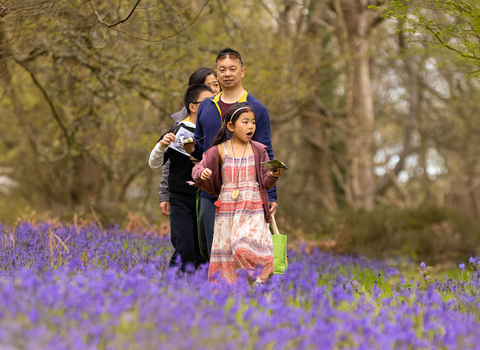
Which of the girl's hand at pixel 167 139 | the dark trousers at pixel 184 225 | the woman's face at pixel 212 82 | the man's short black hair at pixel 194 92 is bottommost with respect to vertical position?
the dark trousers at pixel 184 225

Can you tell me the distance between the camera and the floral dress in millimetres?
3812

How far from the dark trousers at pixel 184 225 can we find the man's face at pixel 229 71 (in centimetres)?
111

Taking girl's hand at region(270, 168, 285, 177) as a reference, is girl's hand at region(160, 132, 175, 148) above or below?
above

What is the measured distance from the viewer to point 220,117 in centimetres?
432

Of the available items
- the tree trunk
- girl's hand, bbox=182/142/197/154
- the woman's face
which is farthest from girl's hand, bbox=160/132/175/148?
the tree trunk

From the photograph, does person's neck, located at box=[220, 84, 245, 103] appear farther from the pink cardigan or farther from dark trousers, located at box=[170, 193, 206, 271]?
dark trousers, located at box=[170, 193, 206, 271]

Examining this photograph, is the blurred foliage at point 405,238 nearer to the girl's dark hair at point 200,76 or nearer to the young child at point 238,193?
the girl's dark hair at point 200,76

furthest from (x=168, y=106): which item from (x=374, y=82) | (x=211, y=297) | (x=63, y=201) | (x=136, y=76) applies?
(x=374, y=82)

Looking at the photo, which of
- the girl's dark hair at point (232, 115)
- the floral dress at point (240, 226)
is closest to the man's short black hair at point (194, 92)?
the girl's dark hair at point (232, 115)

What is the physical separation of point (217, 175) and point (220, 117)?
23.9 inches

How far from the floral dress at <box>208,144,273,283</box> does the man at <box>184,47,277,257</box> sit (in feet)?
0.60

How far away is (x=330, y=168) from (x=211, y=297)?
1460 cm

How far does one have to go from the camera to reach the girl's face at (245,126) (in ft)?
13.0

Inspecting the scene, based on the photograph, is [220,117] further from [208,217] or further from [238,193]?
[208,217]
